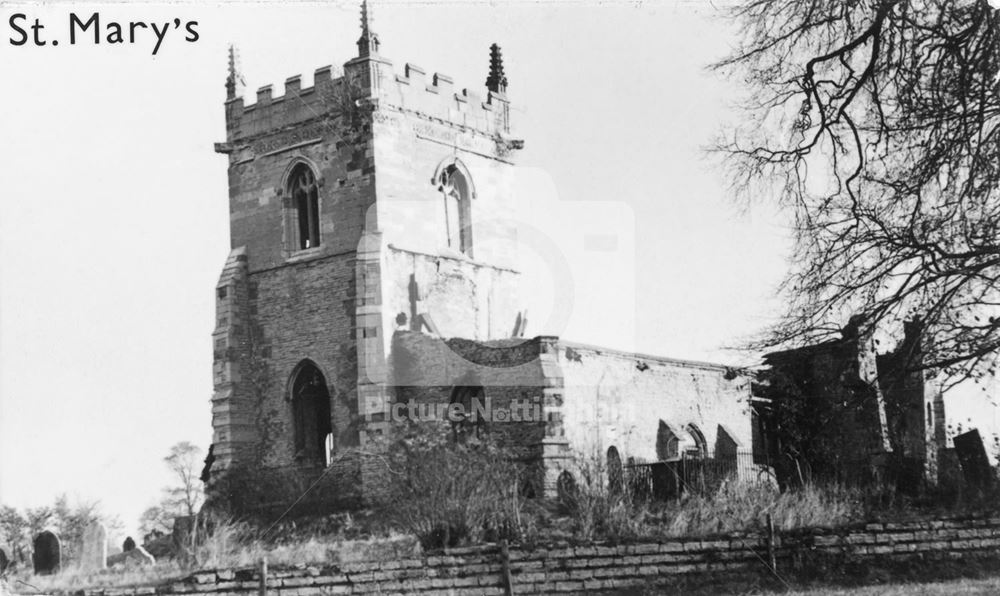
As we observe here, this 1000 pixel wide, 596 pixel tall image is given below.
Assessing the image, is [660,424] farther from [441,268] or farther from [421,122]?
[421,122]

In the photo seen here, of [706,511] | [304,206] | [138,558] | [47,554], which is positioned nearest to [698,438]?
[304,206]

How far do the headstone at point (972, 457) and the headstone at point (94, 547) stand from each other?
40.4 feet

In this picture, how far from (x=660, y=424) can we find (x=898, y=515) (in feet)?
40.5

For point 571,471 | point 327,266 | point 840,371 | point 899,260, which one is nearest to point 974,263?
point 899,260

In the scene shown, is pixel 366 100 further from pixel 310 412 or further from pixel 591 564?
pixel 591 564

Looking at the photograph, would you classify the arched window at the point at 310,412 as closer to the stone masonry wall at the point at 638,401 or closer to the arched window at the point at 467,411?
the arched window at the point at 467,411

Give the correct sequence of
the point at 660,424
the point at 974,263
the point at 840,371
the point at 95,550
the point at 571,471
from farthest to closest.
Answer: the point at 660,424 → the point at 571,471 → the point at 95,550 → the point at 840,371 → the point at 974,263

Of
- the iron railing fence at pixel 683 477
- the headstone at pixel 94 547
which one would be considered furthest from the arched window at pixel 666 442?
the headstone at pixel 94 547

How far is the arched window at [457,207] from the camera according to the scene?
29.5m

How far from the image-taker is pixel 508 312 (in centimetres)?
3048

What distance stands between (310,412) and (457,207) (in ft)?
17.5

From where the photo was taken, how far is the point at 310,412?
2888 centimetres

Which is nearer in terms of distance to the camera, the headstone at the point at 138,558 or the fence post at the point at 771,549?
the fence post at the point at 771,549

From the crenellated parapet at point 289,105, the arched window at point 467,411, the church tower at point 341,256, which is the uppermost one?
the crenellated parapet at point 289,105
